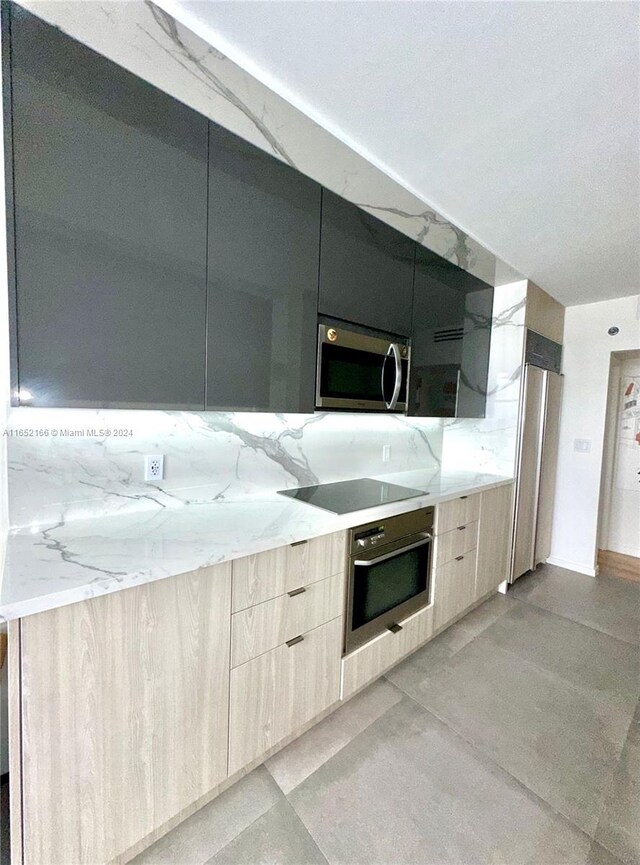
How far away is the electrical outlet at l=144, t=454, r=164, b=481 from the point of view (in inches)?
59.4

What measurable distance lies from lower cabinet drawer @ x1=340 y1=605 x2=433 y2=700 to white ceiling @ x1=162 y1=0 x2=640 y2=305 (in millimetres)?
2152

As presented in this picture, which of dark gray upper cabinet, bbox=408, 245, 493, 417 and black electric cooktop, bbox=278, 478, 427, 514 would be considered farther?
dark gray upper cabinet, bbox=408, 245, 493, 417

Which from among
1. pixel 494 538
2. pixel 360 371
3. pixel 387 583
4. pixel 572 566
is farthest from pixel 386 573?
pixel 572 566

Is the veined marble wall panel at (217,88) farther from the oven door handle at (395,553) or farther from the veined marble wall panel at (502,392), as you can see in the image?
the oven door handle at (395,553)

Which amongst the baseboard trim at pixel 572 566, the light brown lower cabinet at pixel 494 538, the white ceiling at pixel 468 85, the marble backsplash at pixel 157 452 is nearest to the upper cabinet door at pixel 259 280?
the white ceiling at pixel 468 85

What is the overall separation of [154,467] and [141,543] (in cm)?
45

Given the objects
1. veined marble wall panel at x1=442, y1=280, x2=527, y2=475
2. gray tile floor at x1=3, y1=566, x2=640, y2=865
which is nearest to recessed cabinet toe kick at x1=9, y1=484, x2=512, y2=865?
gray tile floor at x1=3, y1=566, x2=640, y2=865

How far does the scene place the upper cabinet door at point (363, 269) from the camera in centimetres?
164

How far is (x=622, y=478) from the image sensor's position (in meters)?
3.76

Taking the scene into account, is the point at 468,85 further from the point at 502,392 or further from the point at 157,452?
the point at 502,392

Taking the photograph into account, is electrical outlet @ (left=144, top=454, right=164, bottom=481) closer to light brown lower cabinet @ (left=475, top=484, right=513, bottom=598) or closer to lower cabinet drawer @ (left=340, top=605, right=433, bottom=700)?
lower cabinet drawer @ (left=340, top=605, right=433, bottom=700)

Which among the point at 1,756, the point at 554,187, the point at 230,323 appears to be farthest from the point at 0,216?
the point at 554,187

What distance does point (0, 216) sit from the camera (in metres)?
0.91

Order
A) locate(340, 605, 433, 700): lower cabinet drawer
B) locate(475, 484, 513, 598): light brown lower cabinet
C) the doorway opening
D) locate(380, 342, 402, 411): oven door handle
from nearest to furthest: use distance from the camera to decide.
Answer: locate(340, 605, 433, 700): lower cabinet drawer
locate(380, 342, 402, 411): oven door handle
locate(475, 484, 513, 598): light brown lower cabinet
the doorway opening
